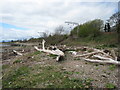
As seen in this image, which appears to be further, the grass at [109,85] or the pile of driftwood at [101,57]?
the pile of driftwood at [101,57]

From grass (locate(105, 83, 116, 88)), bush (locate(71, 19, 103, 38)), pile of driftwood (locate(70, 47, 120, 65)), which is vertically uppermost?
bush (locate(71, 19, 103, 38))

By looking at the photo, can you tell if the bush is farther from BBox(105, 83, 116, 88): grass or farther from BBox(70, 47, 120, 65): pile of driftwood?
BBox(105, 83, 116, 88): grass

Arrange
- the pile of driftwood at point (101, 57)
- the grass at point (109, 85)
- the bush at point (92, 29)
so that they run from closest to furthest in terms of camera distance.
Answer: the grass at point (109, 85) < the pile of driftwood at point (101, 57) < the bush at point (92, 29)

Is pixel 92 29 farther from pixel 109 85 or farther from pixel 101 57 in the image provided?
pixel 109 85

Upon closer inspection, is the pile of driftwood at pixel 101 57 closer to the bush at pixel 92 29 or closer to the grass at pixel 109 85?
the grass at pixel 109 85

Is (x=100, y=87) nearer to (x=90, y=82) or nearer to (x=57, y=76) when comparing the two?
(x=90, y=82)

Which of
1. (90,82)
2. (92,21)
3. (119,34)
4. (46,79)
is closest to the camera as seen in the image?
(90,82)

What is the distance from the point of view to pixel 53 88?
10.7ft

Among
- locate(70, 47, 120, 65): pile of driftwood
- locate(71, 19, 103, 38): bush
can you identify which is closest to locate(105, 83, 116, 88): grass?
locate(70, 47, 120, 65): pile of driftwood

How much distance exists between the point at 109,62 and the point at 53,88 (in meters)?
3.29

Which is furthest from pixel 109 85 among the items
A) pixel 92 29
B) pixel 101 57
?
pixel 92 29

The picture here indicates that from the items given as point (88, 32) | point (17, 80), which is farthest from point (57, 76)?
point (88, 32)

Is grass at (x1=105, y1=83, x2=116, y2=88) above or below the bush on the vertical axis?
below

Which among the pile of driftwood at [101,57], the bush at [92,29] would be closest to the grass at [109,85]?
the pile of driftwood at [101,57]
